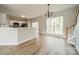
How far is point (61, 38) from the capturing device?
233 centimetres

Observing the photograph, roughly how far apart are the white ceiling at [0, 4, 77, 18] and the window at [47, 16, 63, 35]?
0.81 ft

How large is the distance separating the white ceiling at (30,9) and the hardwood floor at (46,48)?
2.17 feet

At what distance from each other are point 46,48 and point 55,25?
0.65 meters

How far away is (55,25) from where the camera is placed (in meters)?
2.49

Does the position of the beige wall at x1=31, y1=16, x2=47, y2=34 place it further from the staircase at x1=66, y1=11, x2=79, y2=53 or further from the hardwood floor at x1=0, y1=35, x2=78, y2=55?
the staircase at x1=66, y1=11, x2=79, y2=53

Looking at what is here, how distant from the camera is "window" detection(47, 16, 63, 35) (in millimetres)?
2372

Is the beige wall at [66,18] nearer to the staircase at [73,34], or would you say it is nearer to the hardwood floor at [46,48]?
the staircase at [73,34]

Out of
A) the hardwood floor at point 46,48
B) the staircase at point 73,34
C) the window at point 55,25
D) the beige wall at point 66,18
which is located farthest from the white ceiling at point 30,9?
the hardwood floor at point 46,48

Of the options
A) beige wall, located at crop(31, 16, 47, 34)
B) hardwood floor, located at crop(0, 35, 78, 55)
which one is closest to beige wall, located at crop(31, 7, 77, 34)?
beige wall, located at crop(31, 16, 47, 34)

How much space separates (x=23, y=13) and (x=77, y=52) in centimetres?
152

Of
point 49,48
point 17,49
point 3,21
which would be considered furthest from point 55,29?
point 3,21
